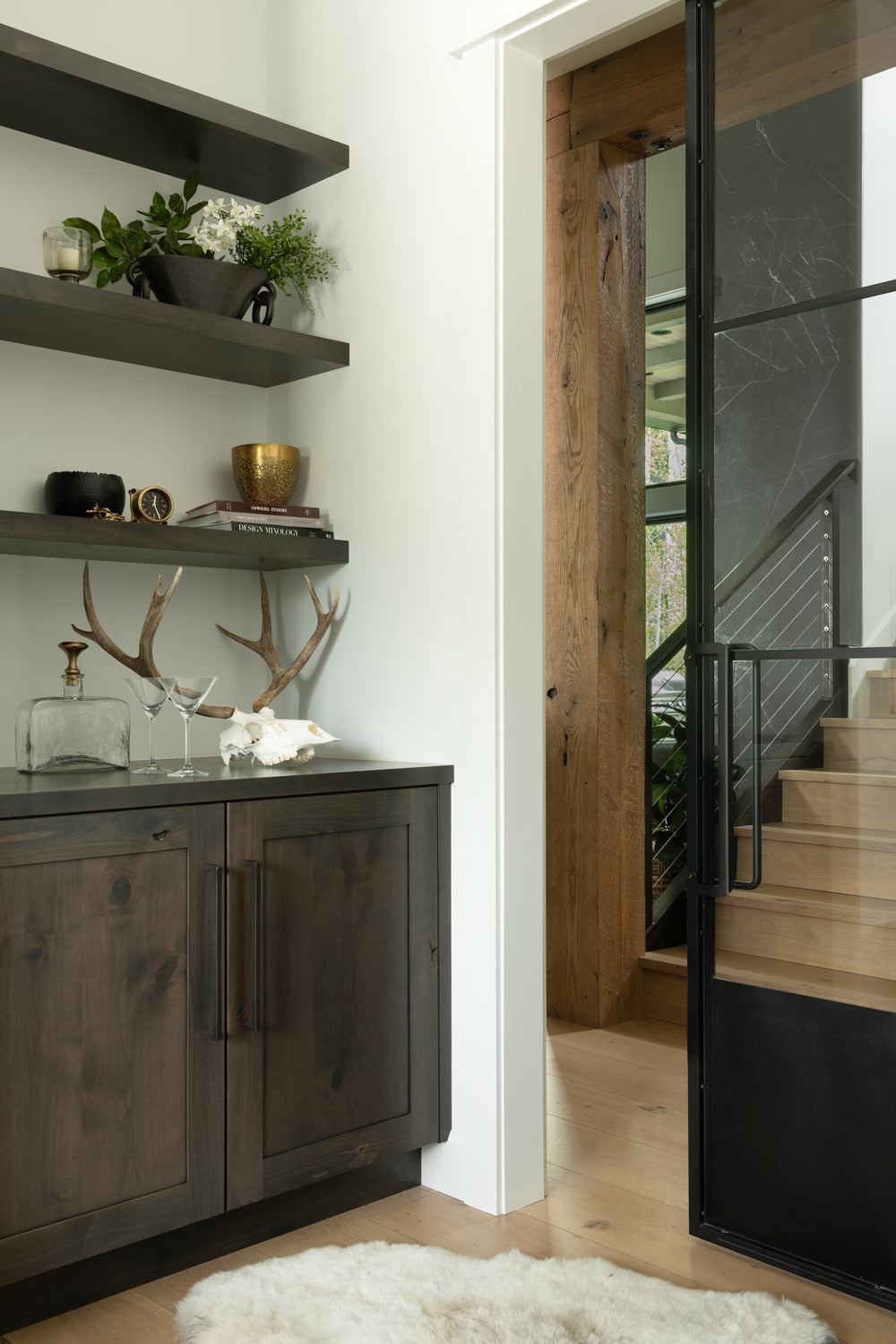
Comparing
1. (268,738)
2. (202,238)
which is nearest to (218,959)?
(268,738)

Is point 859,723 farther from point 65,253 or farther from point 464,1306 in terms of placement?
point 65,253

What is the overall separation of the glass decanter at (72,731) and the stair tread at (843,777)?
128cm

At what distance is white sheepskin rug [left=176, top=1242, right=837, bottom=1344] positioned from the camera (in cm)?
180

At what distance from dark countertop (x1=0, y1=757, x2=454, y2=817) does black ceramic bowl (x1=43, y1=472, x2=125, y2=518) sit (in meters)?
0.56

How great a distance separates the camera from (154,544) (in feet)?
7.80

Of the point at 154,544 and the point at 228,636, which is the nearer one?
the point at 154,544

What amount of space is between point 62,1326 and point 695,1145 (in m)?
1.19

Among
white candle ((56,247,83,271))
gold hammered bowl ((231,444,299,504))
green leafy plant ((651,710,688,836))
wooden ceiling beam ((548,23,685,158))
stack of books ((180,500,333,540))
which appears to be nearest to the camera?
white candle ((56,247,83,271))

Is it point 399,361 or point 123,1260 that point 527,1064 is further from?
point 399,361

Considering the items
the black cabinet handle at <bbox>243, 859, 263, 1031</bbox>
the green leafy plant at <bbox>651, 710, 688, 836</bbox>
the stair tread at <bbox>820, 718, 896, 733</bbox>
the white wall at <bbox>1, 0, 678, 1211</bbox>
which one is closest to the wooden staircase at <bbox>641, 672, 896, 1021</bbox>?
the stair tread at <bbox>820, 718, 896, 733</bbox>

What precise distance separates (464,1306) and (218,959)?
0.72 m

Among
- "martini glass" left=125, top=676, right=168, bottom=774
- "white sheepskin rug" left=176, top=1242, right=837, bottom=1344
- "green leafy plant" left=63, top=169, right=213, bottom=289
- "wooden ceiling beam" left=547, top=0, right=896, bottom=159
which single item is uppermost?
"wooden ceiling beam" left=547, top=0, right=896, bottom=159

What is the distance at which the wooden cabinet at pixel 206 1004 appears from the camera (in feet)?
6.08

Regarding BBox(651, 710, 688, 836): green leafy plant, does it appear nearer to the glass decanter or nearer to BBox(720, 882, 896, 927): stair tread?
BBox(720, 882, 896, 927): stair tread
